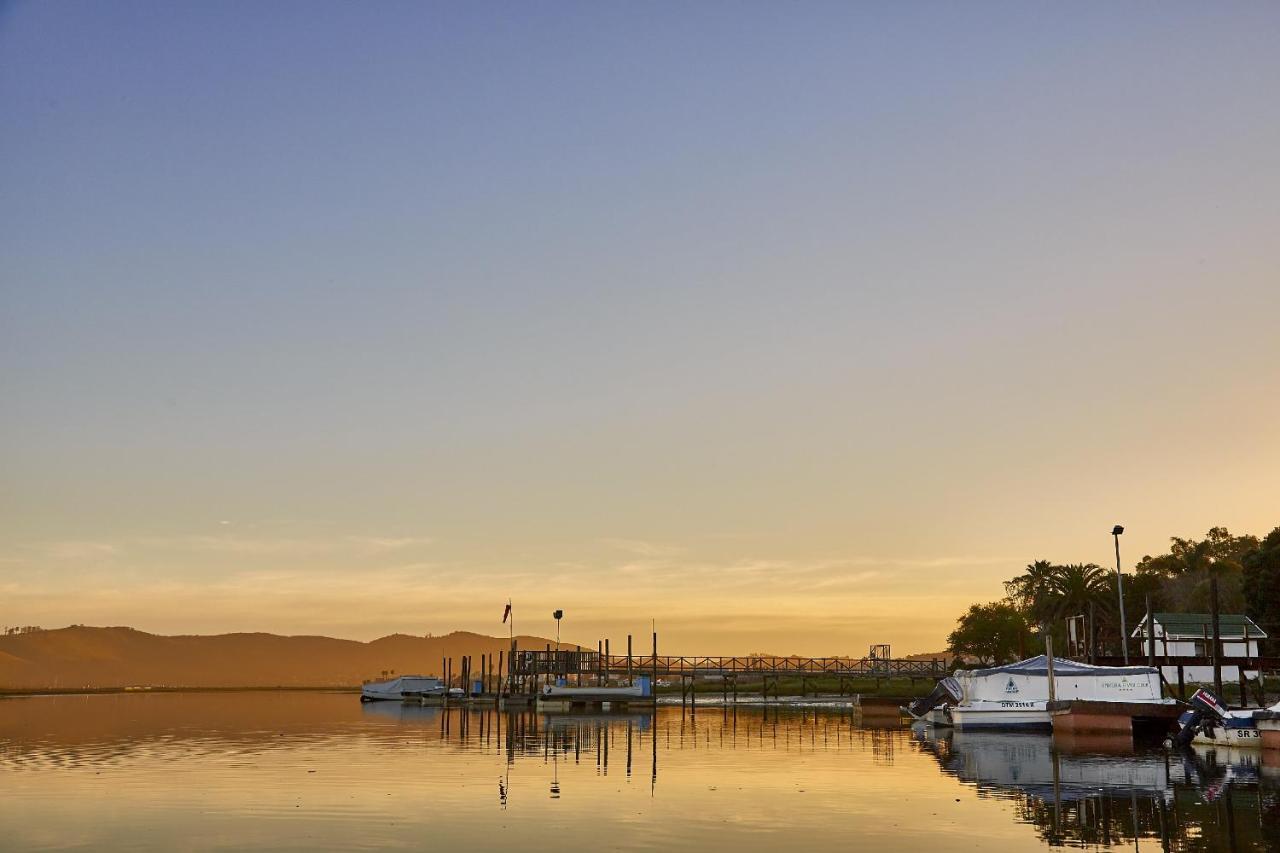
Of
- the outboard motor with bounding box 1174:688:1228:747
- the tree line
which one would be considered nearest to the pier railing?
the tree line

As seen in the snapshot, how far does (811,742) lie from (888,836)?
32.5 meters

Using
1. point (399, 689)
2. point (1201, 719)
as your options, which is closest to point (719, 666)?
point (399, 689)

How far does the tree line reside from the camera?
9425cm

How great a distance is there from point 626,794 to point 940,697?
45.3m

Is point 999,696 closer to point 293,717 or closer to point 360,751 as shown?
point 360,751

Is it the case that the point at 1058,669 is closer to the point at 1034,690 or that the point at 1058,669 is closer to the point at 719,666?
the point at 1034,690

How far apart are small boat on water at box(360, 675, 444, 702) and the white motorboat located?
70316mm

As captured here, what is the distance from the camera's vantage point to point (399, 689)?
128250 millimetres

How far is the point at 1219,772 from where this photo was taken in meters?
40.0

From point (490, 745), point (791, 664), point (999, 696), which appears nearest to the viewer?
point (490, 745)

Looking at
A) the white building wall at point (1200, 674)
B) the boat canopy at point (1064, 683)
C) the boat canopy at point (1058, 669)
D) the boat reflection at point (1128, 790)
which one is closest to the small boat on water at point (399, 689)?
the white building wall at point (1200, 674)

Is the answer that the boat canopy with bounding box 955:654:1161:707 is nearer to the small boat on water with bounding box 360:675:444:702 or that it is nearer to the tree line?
the tree line

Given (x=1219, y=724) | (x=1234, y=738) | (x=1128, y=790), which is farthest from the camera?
(x=1219, y=724)

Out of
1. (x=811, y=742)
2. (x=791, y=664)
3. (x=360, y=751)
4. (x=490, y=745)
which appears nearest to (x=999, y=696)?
(x=811, y=742)
